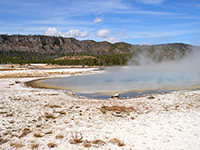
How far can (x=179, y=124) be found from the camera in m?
11.4

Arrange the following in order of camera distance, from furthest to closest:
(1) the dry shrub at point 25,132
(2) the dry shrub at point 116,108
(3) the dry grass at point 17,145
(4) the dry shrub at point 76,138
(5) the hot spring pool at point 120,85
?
1. (5) the hot spring pool at point 120,85
2. (2) the dry shrub at point 116,108
3. (1) the dry shrub at point 25,132
4. (4) the dry shrub at point 76,138
5. (3) the dry grass at point 17,145

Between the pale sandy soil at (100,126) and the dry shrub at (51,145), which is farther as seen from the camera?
the pale sandy soil at (100,126)

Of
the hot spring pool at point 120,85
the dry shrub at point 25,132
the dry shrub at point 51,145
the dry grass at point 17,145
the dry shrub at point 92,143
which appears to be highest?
the hot spring pool at point 120,85

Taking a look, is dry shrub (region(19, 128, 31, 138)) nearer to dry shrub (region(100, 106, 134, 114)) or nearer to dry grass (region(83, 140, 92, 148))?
dry grass (region(83, 140, 92, 148))

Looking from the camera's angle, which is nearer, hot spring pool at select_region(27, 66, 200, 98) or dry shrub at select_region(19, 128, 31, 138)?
dry shrub at select_region(19, 128, 31, 138)

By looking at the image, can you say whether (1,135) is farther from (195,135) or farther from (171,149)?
(195,135)

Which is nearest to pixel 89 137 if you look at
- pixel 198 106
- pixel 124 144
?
pixel 124 144

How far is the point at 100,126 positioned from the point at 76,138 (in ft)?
7.84

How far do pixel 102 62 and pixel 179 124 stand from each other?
116 meters

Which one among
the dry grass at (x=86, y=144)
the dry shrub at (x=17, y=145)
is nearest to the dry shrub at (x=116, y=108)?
the dry grass at (x=86, y=144)

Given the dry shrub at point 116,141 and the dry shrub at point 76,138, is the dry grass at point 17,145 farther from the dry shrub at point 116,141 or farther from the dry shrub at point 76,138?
the dry shrub at point 116,141

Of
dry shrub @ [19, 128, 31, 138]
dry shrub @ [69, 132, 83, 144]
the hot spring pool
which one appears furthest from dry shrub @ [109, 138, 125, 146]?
the hot spring pool

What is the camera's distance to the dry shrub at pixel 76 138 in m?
9.05

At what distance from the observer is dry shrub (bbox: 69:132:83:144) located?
29.7ft
